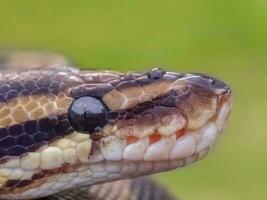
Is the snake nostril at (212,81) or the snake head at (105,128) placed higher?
the snake nostril at (212,81)

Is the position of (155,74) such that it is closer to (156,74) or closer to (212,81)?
(156,74)

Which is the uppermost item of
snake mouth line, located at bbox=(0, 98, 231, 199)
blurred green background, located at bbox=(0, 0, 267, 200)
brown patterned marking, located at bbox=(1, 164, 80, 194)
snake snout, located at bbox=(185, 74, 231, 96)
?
snake snout, located at bbox=(185, 74, 231, 96)

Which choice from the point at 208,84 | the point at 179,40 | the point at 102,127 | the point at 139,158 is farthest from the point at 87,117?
the point at 179,40

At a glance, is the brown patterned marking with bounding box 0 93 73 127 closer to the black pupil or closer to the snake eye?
the snake eye

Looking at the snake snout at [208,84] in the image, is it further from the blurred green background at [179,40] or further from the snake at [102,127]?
the blurred green background at [179,40]

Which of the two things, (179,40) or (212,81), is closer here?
(212,81)

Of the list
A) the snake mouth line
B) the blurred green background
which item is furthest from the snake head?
the blurred green background

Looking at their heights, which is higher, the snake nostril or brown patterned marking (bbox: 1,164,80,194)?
the snake nostril

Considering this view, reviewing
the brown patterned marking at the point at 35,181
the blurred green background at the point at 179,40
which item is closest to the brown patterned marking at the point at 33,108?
the brown patterned marking at the point at 35,181
